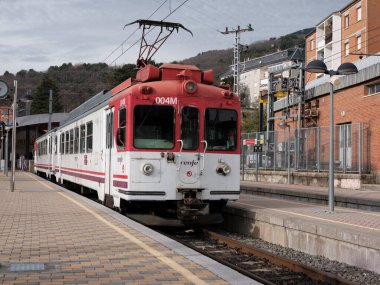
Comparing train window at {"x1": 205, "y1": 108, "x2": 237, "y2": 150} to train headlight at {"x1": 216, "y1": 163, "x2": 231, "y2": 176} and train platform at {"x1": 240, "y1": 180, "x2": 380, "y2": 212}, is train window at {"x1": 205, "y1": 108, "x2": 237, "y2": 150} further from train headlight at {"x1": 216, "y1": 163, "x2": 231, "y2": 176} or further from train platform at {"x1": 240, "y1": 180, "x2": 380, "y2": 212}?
train platform at {"x1": 240, "y1": 180, "x2": 380, "y2": 212}

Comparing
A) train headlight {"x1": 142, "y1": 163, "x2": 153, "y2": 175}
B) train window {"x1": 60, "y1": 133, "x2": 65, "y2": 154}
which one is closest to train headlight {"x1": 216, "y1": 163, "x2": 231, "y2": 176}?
train headlight {"x1": 142, "y1": 163, "x2": 153, "y2": 175}

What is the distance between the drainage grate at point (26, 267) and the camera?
21.8 feet

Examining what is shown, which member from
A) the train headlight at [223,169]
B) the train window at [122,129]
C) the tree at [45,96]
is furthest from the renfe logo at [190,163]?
the tree at [45,96]

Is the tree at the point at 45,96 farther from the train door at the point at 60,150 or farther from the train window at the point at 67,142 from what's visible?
the train window at the point at 67,142

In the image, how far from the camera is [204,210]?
1174cm

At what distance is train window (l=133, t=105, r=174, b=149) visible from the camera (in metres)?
11.6

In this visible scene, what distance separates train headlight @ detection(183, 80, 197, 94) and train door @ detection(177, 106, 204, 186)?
14.5 inches

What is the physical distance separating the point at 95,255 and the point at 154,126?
4565 mm

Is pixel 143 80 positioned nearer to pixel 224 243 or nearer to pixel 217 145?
pixel 217 145

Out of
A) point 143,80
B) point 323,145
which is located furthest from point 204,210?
point 323,145

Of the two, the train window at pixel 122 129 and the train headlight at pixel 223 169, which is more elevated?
the train window at pixel 122 129

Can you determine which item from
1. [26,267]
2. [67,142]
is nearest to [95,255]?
[26,267]

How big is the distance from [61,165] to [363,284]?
60.4 ft

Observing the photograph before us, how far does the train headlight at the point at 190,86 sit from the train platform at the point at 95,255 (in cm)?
308
